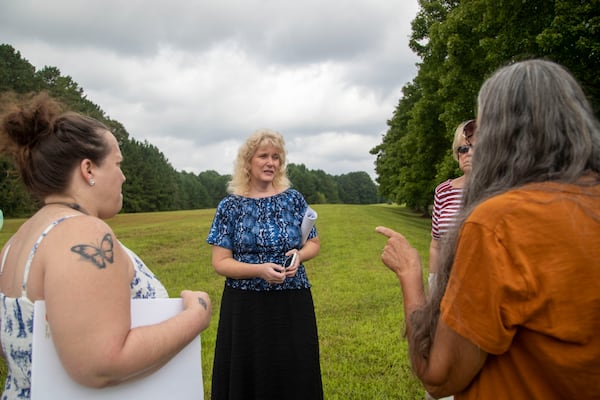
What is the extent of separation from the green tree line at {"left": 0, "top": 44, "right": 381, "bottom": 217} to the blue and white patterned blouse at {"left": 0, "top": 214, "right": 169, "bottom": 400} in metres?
0.49

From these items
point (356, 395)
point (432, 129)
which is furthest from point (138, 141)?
point (356, 395)

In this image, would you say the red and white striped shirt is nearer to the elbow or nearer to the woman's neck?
the woman's neck

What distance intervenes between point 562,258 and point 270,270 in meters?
2.22

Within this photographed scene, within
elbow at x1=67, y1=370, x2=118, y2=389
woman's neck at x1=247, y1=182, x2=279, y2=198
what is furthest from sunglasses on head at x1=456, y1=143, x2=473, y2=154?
elbow at x1=67, y1=370, x2=118, y2=389

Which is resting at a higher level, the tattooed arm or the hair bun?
the hair bun

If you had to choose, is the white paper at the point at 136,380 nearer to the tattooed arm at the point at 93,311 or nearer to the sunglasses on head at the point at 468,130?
the tattooed arm at the point at 93,311

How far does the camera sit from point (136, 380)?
1.58 metres

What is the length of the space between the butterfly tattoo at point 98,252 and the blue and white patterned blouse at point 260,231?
1.98 meters

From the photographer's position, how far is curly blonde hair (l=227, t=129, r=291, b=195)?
3.85m

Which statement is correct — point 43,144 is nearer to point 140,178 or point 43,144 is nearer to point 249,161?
point 249,161

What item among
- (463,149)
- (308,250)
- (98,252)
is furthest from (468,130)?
(98,252)

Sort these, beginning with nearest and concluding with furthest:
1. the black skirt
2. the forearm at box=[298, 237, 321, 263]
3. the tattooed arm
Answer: the tattooed arm → the black skirt → the forearm at box=[298, 237, 321, 263]

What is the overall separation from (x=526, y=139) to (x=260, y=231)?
7.84 feet

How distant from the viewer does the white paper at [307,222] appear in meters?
3.44
